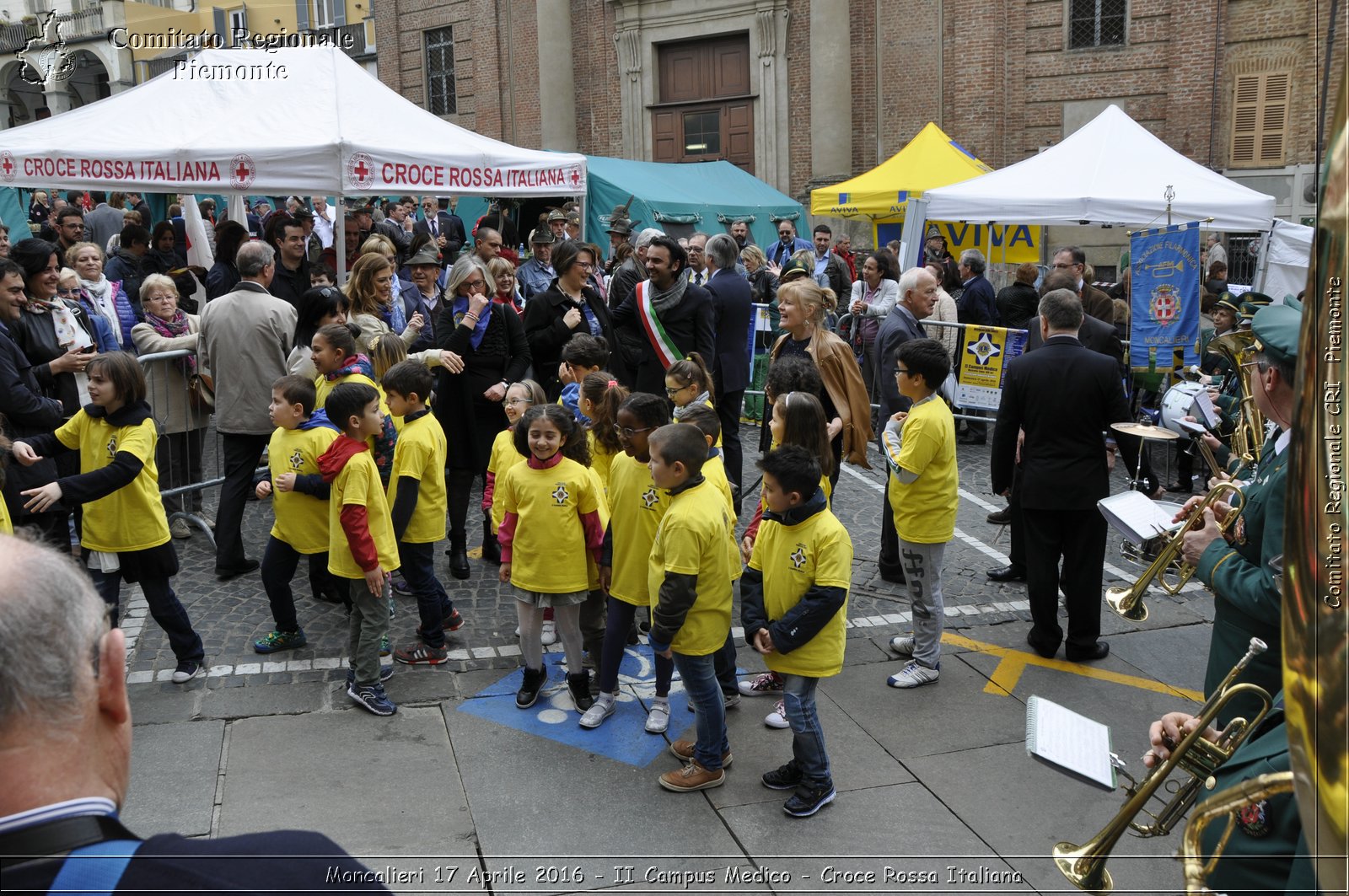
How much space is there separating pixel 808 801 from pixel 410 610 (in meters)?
3.11

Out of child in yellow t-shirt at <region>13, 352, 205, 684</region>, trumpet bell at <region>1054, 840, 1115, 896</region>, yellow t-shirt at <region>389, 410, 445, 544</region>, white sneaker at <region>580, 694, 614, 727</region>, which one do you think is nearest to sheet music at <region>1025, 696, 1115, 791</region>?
trumpet bell at <region>1054, 840, 1115, 896</region>

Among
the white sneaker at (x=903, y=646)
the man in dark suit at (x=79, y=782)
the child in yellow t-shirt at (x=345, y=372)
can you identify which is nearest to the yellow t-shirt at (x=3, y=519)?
the child in yellow t-shirt at (x=345, y=372)

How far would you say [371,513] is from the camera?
4.80 m

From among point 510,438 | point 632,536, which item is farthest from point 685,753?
point 510,438

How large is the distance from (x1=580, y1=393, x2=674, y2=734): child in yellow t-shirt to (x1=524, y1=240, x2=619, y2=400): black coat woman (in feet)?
8.90

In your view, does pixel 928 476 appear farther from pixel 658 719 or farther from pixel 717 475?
pixel 658 719

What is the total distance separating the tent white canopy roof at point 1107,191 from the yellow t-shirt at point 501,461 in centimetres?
705

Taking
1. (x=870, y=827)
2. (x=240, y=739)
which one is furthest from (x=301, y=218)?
(x=870, y=827)

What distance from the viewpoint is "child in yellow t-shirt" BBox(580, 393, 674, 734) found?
469 centimetres

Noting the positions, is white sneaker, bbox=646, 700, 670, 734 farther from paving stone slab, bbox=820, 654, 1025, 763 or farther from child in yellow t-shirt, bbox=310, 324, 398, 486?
child in yellow t-shirt, bbox=310, 324, 398, 486

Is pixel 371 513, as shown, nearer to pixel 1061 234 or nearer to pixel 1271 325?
pixel 1271 325

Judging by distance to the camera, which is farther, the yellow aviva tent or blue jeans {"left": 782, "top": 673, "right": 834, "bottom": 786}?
the yellow aviva tent

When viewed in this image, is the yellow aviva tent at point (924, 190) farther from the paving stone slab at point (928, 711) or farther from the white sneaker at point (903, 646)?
the paving stone slab at point (928, 711)

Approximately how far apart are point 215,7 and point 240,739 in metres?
38.6
